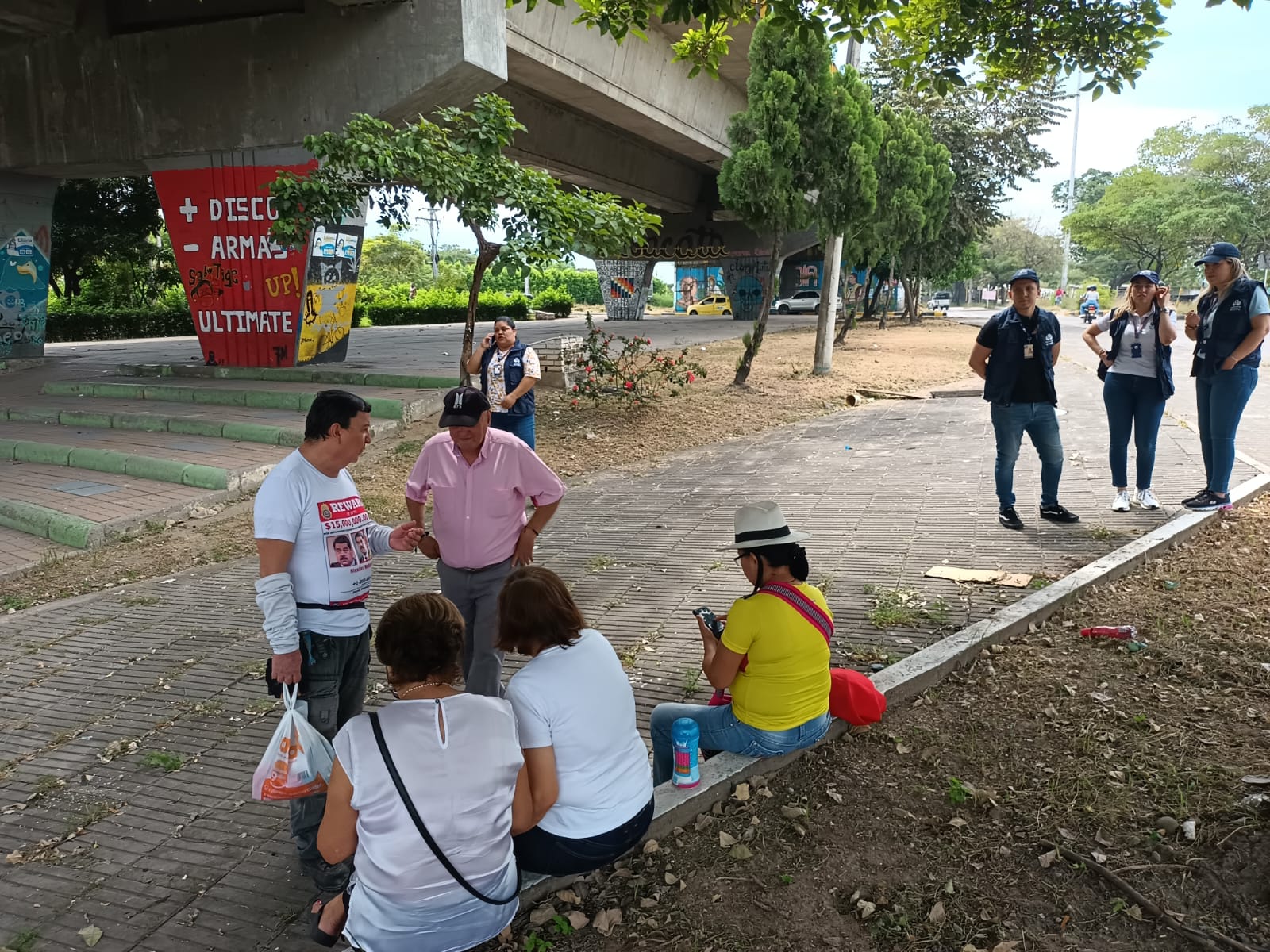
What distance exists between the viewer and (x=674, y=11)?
14.3 ft

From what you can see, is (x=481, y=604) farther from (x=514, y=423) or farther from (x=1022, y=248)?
(x=1022, y=248)

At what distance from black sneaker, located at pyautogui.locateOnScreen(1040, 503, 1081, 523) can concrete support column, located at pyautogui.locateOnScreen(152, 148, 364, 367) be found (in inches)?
439

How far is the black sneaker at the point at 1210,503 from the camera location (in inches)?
259

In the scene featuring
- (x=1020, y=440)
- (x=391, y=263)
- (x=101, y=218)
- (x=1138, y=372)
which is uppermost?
(x=391, y=263)

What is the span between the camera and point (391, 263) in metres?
58.5

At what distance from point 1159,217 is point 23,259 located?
53.9m

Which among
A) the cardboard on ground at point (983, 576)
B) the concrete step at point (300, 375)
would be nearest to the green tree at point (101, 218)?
the concrete step at point (300, 375)

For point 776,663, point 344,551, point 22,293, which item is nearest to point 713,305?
point 22,293

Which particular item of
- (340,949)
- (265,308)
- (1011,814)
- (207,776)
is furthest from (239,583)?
(265,308)

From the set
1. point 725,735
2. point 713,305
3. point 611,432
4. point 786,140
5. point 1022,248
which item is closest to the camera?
point 725,735

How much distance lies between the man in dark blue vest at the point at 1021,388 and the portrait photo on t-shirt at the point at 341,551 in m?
5.02

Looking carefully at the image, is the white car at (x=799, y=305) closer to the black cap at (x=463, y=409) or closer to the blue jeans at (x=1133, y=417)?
the blue jeans at (x=1133, y=417)

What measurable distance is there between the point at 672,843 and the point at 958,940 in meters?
0.96

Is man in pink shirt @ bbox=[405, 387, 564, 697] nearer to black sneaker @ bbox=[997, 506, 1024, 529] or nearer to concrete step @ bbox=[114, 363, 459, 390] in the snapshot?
black sneaker @ bbox=[997, 506, 1024, 529]
